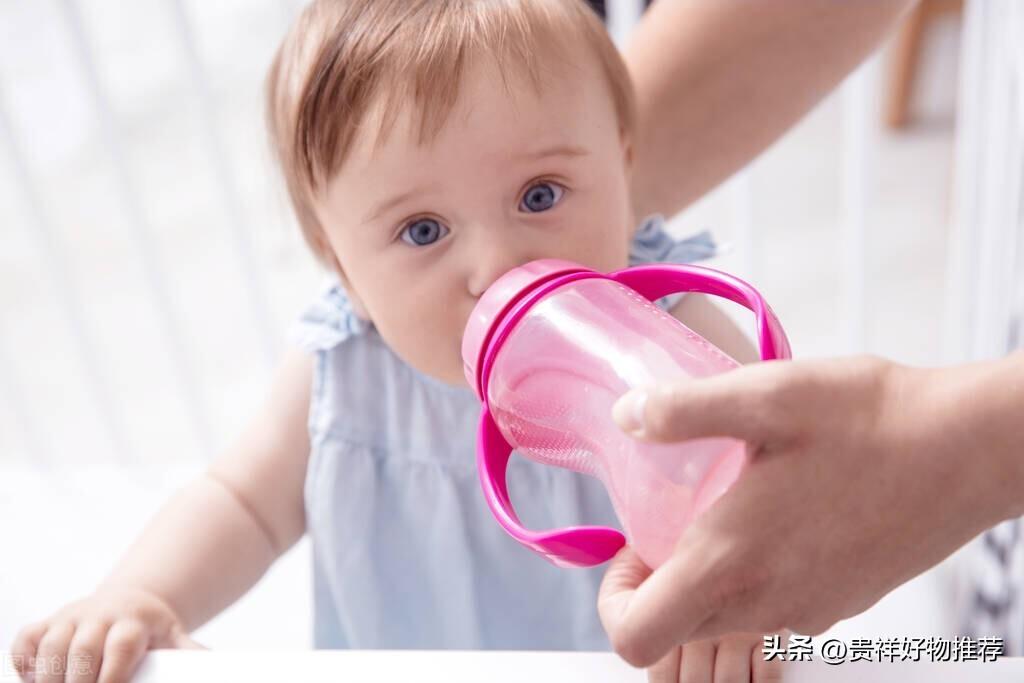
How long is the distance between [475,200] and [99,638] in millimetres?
309

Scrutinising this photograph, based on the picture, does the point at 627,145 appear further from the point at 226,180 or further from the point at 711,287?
the point at 226,180

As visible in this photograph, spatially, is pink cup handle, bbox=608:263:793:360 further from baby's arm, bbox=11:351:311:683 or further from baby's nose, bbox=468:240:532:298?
baby's arm, bbox=11:351:311:683

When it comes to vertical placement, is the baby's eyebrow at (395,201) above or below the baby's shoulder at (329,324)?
above

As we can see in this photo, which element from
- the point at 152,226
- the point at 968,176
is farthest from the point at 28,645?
the point at 968,176

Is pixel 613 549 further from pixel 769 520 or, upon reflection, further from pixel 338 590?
pixel 338 590

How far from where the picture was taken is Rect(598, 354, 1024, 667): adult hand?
39 cm

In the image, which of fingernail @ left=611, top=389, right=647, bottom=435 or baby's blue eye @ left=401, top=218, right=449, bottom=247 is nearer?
fingernail @ left=611, top=389, right=647, bottom=435

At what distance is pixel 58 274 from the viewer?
38.9 inches

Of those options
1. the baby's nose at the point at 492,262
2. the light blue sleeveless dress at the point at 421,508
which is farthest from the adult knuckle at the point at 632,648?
Result: the light blue sleeveless dress at the point at 421,508

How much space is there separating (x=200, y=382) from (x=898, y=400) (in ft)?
2.63

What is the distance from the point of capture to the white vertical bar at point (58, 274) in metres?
0.95

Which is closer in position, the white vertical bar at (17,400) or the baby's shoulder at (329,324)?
the baby's shoulder at (329,324)

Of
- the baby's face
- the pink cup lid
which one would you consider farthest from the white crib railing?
the pink cup lid

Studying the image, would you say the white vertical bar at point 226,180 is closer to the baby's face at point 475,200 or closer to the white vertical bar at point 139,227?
the white vertical bar at point 139,227
